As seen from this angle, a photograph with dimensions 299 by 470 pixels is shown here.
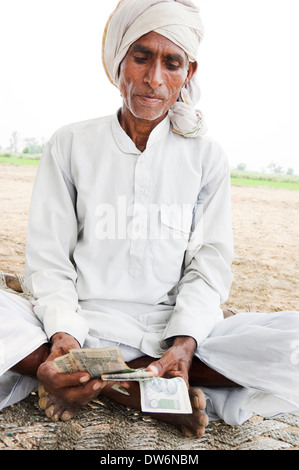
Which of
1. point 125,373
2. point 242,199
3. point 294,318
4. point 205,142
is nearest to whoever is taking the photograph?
point 125,373

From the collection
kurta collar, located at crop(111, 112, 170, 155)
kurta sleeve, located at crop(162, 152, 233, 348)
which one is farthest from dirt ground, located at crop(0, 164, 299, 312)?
kurta collar, located at crop(111, 112, 170, 155)

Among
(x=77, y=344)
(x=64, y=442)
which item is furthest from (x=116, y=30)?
(x=64, y=442)

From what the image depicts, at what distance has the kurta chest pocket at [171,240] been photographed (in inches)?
85.2

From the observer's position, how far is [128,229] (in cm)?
216

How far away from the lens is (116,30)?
6.93ft

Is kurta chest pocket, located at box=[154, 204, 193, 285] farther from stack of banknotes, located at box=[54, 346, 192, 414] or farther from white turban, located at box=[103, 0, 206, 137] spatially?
stack of banknotes, located at box=[54, 346, 192, 414]

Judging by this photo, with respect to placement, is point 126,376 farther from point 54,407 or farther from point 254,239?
point 254,239

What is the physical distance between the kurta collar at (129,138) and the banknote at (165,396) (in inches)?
36.5

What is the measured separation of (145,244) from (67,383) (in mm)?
658

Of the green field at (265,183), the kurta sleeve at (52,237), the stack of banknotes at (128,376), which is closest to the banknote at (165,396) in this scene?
the stack of banknotes at (128,376)

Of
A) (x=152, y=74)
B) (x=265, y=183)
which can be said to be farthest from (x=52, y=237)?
(x=265, y=183)

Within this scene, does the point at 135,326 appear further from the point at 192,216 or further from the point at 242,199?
the point at 242,199

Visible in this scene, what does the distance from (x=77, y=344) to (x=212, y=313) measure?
560 millimetres

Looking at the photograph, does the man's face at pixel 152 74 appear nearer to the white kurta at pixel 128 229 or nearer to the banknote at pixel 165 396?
the white kurta at pixel 128 229
